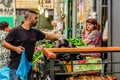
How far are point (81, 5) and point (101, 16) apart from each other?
3393 millimetres

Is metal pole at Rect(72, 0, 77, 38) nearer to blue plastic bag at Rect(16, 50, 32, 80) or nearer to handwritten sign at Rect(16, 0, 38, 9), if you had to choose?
handwritten sign at Rect(16, 0, 38, 9)

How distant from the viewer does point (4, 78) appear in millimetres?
8312

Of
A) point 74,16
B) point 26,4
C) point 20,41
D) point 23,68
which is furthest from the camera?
point 26,4

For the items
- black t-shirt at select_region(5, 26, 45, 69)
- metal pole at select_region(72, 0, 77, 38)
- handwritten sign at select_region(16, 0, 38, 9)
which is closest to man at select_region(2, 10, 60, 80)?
black t-shirt at select_region(5, 26, 45, 69)

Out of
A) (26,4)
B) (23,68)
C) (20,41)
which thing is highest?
(26,4)

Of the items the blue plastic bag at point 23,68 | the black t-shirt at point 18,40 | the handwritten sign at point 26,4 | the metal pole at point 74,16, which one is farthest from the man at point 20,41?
the handwritten sign at point 26,4

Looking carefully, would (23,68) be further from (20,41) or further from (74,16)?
(74,16)

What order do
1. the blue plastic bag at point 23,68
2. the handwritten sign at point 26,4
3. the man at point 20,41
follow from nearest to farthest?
the blue plastic bag at point 23,68
the man at point 20,41
the handwritten sign at point 26,4

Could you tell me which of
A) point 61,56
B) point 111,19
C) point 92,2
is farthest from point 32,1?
point 61,56

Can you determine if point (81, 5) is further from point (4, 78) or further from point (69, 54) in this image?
point (69, 54)

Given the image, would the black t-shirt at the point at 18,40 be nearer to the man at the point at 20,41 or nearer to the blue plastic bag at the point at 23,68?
the man at the point at 20,41

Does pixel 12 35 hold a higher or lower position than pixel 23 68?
higher

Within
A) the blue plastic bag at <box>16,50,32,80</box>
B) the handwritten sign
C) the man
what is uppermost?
the handwritten sign

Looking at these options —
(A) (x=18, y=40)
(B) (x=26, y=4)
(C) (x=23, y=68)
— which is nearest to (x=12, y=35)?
(A) (x=18, y=40)
